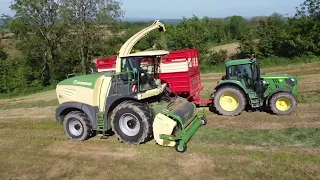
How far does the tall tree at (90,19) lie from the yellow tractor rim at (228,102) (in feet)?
72.1

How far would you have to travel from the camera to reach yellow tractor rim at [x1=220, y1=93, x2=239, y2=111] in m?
11.6

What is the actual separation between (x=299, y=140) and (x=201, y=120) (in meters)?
3.15

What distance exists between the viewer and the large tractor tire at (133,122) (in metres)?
8.70

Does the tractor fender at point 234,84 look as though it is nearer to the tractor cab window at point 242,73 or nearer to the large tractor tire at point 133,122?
the tractor cab window at point 242,73

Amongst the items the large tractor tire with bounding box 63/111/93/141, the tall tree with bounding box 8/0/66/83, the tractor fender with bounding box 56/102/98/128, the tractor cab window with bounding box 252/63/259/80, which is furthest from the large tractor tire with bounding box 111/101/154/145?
the tall tree with bounding box 8/0/66/83

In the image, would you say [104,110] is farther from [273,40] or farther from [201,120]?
[273,40]

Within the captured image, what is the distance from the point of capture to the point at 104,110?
938 cm

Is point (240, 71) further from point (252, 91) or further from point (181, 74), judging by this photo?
point (181, 74)

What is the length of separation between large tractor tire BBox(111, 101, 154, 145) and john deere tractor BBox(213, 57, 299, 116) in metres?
3.77

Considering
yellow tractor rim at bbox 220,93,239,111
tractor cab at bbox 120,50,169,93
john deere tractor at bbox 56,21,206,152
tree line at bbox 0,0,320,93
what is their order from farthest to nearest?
tree line at bbox 0,0,320,93, yellow tractor rim at bbox 220,93,239,111, tractor cab at bbox 120,50,169,93, john deere tractor at bbox 56,21,206,152

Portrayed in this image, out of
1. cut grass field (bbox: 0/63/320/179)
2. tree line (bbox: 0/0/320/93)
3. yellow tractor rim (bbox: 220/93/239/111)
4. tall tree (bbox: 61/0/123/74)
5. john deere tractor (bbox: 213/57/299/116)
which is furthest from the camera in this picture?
tall tree (bbox: 61/0/123/74)

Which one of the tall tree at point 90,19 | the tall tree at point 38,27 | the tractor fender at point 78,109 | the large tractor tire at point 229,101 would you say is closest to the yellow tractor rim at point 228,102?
the large tractor tire at point 229,101

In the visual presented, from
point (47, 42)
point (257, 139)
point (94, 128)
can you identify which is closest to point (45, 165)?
point (94, 128)

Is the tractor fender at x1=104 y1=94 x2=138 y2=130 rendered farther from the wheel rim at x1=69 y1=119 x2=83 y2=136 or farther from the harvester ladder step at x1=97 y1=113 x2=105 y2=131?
the wheel rim at x1=69 y1=119 x2=83 y2=136
